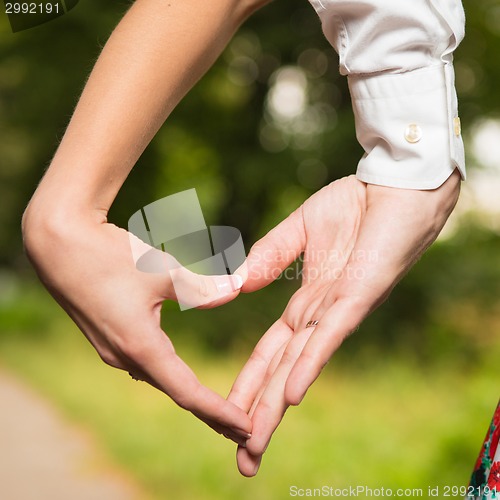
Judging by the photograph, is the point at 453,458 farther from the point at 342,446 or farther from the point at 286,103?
the point at 286,103

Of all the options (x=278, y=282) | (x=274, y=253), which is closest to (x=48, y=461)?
(x=278, y=282)

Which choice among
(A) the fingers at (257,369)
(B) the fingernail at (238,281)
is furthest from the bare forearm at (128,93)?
(A) the fingers at (257,369)

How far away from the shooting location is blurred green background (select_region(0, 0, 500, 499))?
474 centimetres

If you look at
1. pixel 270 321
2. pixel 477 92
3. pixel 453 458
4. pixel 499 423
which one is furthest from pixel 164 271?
pixel 477 92

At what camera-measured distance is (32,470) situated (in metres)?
4.63

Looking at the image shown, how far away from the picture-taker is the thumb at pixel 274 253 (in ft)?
4.59

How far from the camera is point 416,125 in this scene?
1.36m

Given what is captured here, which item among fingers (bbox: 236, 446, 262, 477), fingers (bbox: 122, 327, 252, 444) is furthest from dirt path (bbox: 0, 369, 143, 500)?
fingers (bbox: 122, 327, 252, 444)

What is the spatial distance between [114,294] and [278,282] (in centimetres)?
569

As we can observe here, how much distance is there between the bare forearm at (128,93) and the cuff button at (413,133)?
1.29 feet

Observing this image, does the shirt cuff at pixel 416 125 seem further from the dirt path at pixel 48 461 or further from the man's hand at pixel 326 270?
the dirt path at pixel 48 461

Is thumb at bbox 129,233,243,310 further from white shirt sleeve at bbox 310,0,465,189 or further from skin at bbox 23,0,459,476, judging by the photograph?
white shirt sleeve at bbox 310,0,465,189

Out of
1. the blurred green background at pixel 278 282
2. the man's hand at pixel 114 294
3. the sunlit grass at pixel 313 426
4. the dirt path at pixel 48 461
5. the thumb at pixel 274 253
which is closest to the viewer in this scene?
the man's hand at pixel 114 294

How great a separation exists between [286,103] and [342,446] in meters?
3.71
